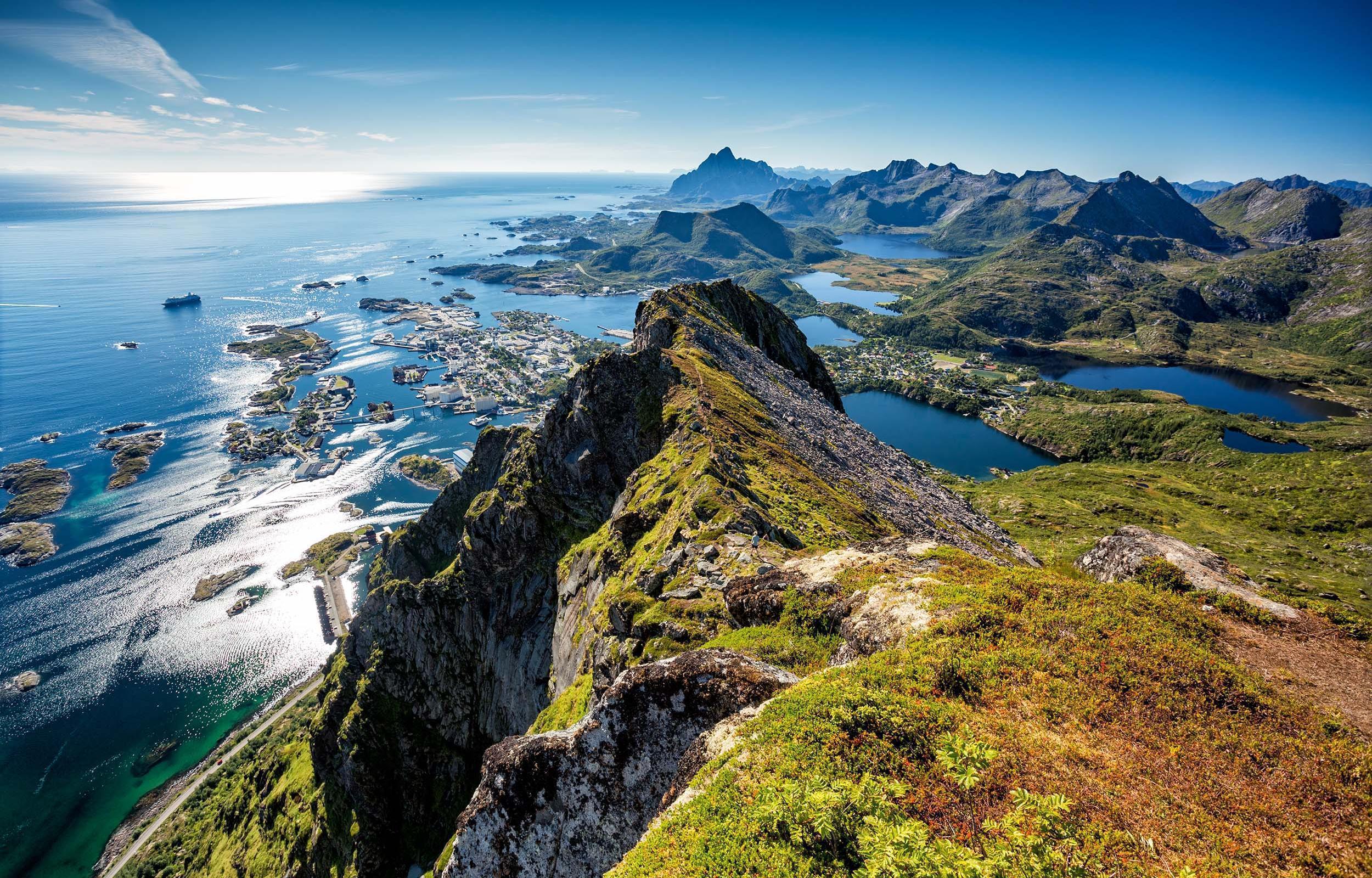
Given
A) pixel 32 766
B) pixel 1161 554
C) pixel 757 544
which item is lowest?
pixel 32 766

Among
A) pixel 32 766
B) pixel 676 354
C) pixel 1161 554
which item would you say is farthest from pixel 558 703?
pixel 32 766

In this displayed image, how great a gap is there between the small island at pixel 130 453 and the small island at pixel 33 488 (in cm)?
953

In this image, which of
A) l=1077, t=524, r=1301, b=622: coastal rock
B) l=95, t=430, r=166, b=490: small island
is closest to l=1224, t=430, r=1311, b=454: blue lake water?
l=1077, t=524, r=1301, b=622: coastal rock

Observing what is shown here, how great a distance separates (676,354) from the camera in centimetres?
6072

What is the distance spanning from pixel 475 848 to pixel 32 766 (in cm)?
11747

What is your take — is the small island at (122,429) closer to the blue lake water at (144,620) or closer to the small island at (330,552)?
the blue lake water at (144,620)

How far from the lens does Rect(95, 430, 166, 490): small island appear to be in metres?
142

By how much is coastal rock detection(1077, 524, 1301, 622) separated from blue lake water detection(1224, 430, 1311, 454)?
204 m

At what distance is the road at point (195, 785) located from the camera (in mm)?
69938

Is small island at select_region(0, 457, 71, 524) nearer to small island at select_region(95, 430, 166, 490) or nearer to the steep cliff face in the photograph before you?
small island at select_region(95, 430, 166, 490)

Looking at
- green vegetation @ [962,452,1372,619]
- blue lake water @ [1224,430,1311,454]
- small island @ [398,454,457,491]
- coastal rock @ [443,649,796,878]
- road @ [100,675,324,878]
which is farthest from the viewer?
blue lake water @ [1224,430,1311,454]

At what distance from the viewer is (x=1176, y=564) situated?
76.9ft

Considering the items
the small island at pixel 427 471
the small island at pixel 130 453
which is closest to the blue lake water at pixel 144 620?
the small island at pixel 427 471

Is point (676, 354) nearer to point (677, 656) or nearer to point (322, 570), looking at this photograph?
point (677, 656)
